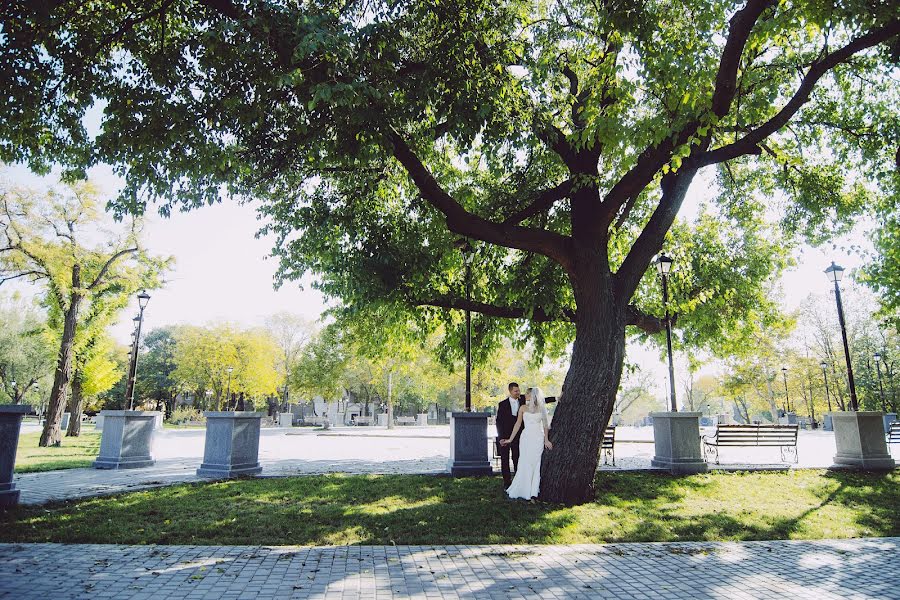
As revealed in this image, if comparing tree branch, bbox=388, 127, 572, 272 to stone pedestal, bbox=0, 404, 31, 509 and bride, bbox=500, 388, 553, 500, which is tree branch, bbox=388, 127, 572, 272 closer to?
bride, bbox=500, 388, 553, 500

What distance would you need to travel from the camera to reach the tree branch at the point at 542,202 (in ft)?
37.0

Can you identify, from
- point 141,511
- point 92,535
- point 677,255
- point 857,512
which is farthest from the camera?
point 677,255

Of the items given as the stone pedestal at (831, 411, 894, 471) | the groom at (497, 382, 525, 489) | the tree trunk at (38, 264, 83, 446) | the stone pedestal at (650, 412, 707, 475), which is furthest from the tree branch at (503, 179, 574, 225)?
the tree trunk at (38, 264, 83, 446)

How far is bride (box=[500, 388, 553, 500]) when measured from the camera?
29.3ft

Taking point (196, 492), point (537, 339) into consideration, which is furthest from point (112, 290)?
point (537, 339)

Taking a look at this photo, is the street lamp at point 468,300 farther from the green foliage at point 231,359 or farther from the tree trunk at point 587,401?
the green foliage at point 231,359

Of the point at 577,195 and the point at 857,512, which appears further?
the point at 577,195

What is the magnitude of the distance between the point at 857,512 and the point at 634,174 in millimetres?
6386

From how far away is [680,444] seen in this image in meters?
11.9

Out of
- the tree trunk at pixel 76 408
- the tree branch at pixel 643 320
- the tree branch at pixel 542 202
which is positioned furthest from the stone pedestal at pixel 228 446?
the tree trunk at pixel 76 408

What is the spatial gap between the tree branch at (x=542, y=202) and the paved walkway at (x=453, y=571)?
702 cm

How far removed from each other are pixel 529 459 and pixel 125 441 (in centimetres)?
985

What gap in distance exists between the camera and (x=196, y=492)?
913cm

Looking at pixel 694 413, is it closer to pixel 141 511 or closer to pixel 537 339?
pixel 537 339
